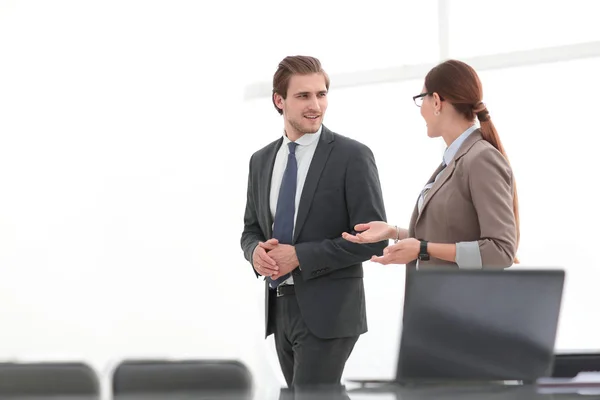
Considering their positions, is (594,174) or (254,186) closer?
(254,186)

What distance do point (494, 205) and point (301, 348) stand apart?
0.87m

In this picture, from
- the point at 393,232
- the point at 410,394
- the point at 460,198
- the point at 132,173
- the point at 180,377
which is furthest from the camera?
the point at 132,173

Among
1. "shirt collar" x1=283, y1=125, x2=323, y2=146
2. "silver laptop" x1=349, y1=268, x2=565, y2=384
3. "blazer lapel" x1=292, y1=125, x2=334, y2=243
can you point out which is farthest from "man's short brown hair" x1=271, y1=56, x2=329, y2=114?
"silver laptop" x1=349, y1=268, x2=565, y2=384

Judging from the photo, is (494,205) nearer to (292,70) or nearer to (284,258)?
(284,258)

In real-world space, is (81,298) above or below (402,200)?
below

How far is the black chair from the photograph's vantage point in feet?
5.51

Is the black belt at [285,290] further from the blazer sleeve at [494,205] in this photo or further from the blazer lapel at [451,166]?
the blazer sleeve at [494,205]

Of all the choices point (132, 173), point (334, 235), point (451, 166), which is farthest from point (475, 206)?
point (132, 173)

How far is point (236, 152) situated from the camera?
219 inches

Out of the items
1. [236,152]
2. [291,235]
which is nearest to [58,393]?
[291,235]

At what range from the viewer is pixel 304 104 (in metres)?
2.98

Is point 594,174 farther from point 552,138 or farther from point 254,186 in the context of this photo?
point 254,186

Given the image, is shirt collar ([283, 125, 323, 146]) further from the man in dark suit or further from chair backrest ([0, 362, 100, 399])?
chair backrest ([0, 362, 100, 399])

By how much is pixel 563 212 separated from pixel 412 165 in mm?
939
